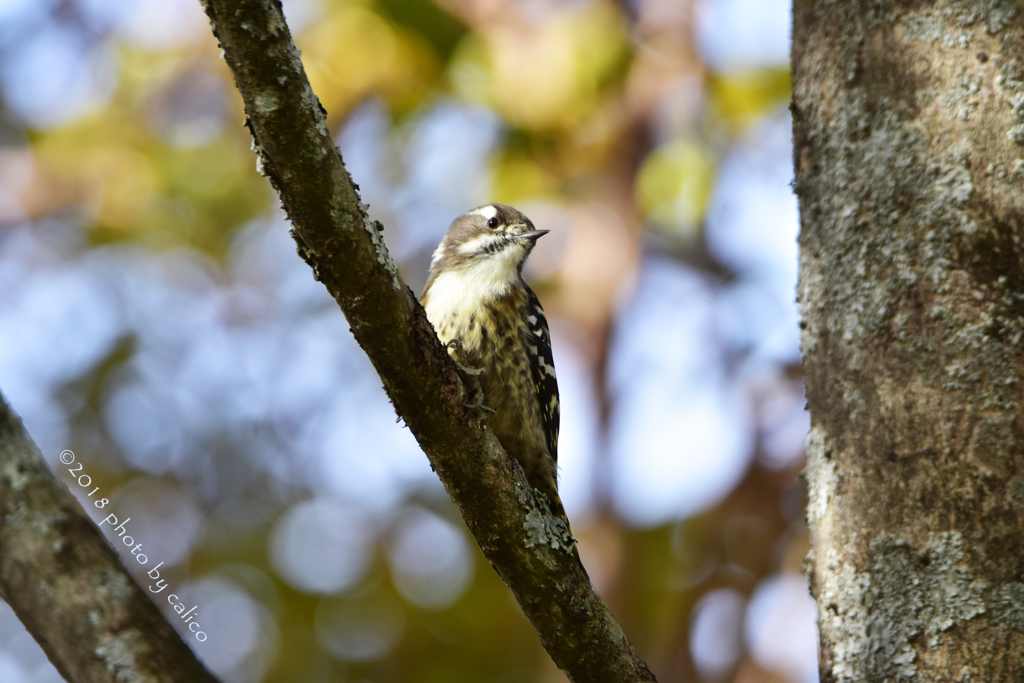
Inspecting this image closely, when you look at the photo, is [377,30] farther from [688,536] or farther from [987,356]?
[987,356]

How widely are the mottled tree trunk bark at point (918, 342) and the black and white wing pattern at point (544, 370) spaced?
5.10ft

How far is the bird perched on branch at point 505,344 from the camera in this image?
4000mm

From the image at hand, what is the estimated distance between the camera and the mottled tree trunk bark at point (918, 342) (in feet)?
7.96

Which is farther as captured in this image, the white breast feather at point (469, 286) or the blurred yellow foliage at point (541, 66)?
the blurred yellow foliage at point (541, 66)

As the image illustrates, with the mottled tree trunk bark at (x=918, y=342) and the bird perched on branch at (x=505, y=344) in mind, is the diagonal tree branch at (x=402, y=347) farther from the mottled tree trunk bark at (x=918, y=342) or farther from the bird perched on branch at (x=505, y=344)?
the bird perched on branch at (x=505, y=344)

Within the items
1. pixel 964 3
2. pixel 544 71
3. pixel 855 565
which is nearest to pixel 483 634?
pixel 544 71

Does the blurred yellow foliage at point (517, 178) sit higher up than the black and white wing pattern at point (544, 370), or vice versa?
the blurred yellow foliage at point (517, 178)

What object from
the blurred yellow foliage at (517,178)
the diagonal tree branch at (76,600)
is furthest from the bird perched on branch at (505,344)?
the blurred yellow foliage at (517,178)

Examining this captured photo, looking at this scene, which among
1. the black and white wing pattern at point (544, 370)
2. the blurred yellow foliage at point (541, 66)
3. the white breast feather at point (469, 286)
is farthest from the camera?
the blurred yellow foliage at point (541, 66)

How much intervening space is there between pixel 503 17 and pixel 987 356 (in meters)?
5.34

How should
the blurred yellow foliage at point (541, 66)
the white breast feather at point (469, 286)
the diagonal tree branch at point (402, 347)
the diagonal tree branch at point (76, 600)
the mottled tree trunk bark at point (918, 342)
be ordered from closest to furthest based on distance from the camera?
the diagonal tree branch at point (76, 600) < the diagonal tree branch at point (402, 347) < the mottled tree trunk bark at point (918, 342) < the white breast feather at point (469, 286) < the blurred yellow foliage at point (541, 66)

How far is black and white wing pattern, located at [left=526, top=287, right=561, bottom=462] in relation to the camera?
4238 millimetres

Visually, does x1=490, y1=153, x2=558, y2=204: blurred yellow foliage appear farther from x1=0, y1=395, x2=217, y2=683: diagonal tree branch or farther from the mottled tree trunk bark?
x1=0, y1=395, x2=217, y2=683: diagonal tree branch

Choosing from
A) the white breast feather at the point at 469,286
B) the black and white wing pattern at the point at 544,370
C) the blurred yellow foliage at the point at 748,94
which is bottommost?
the black and white wing pattern at the point at 544,370
